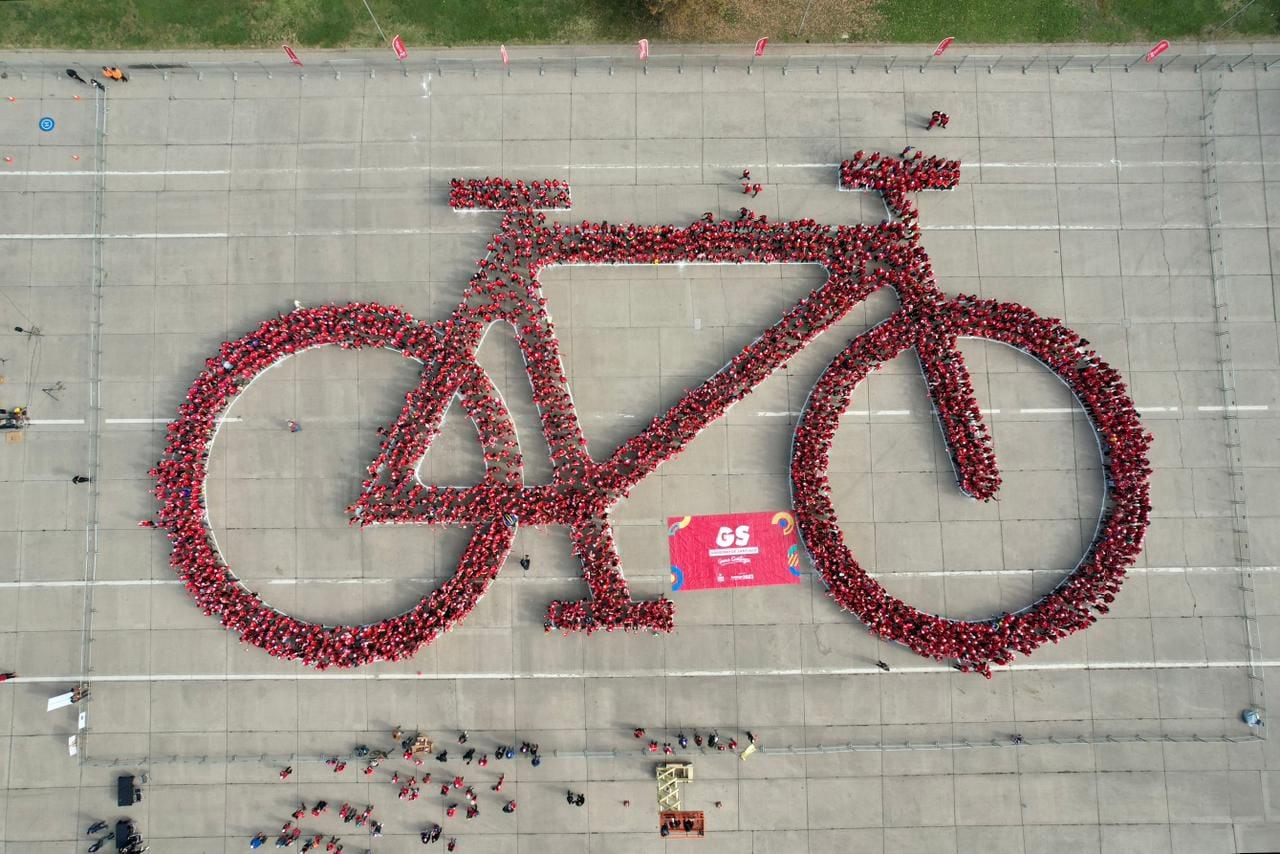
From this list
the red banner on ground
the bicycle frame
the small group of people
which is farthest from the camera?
the red banner on ground

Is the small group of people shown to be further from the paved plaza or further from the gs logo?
the gs logo

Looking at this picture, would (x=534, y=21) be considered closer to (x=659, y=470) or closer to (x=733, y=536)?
(x=659, y=470)

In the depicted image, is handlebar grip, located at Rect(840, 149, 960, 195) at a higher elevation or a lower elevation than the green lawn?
lower

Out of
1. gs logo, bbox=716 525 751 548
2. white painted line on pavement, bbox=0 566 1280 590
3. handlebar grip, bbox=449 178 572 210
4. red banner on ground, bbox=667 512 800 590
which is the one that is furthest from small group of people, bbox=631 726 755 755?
handlebar grip, bbox=449 178 572 210

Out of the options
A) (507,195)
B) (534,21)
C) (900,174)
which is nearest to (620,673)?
(507,195)

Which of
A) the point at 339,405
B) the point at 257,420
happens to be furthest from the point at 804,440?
the point at 257,420

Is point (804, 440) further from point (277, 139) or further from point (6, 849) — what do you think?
point (6, 849)

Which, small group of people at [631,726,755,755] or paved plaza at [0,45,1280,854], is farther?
paved plaza at [0,45,1280,854]
